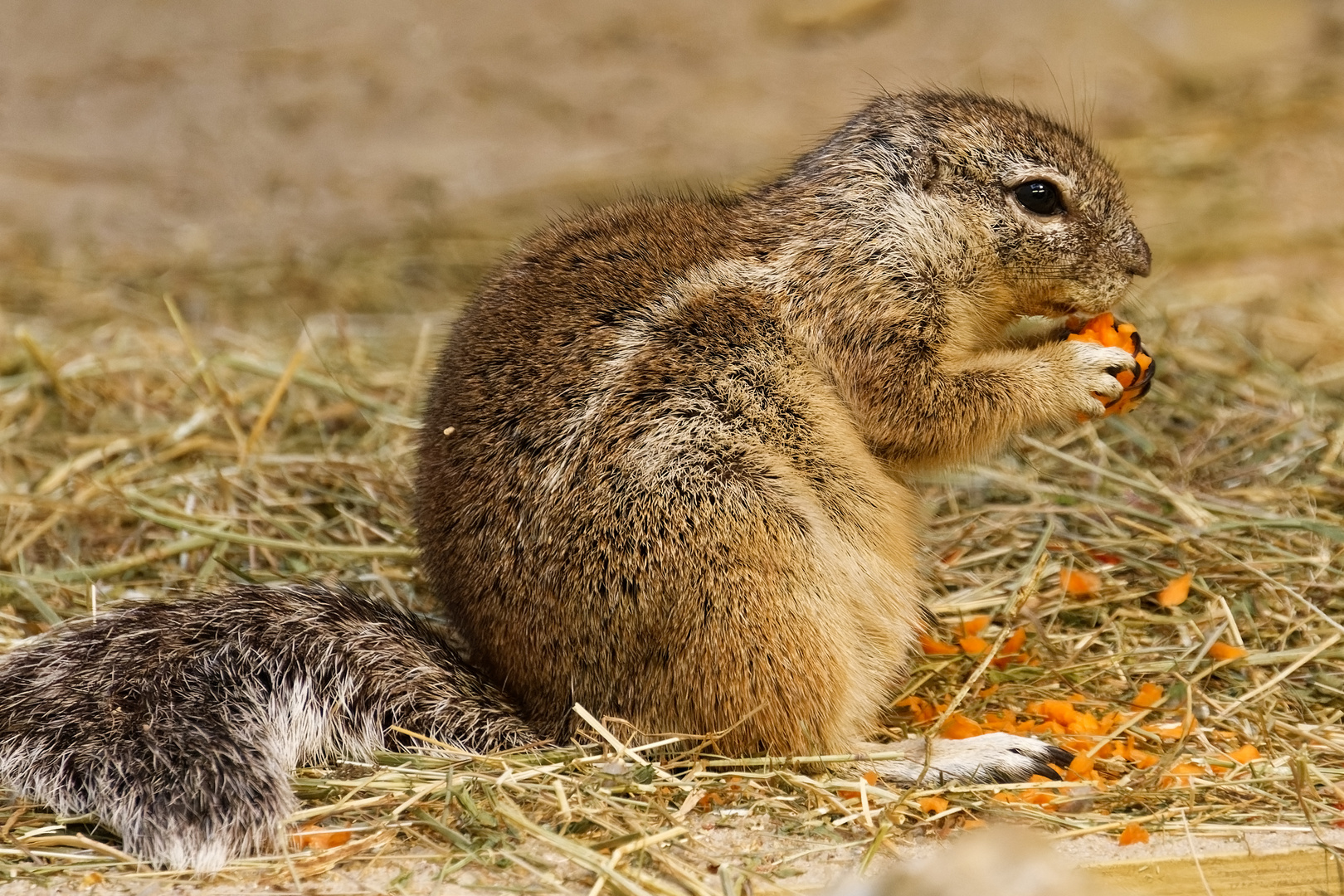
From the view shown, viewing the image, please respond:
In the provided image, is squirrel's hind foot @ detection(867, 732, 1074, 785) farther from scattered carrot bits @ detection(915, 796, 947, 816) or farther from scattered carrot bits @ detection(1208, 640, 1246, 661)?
scattered carrot bits @ detection(1208, 640, 1246, 661)

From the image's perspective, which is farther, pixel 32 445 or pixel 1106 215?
pixel 32 445

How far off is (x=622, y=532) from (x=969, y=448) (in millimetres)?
1183

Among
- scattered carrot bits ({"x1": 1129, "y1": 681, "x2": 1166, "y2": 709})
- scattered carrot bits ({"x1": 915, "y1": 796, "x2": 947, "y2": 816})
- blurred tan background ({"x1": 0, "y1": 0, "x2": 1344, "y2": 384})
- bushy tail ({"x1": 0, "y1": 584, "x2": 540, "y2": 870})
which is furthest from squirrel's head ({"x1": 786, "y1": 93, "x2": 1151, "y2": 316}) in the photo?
blurred tan background ({"x1": 0, "y1": 0, "x2": 1344, "y2": 384})

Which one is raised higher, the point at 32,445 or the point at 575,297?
the point at 575,297

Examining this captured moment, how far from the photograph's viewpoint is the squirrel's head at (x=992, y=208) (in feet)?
13.1

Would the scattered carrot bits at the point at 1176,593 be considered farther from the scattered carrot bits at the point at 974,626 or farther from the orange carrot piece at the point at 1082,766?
the orange carrot piece at the point at 1082,766

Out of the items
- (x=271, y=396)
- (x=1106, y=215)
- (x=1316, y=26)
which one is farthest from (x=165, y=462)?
(x=1316, y=26)

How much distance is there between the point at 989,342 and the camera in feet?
13.7

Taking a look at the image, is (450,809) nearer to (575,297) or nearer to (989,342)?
(575,297)

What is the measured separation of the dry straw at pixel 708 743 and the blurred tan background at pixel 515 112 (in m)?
1.65

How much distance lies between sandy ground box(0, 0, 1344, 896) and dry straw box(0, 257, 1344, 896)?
192 cm

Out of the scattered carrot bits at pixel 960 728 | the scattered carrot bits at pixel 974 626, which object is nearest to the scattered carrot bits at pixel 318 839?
the scattered carrot bits at pixel 960 728

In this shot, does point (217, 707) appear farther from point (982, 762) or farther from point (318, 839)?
point (982, 762)

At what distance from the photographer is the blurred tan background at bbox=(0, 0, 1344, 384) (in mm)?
8250
